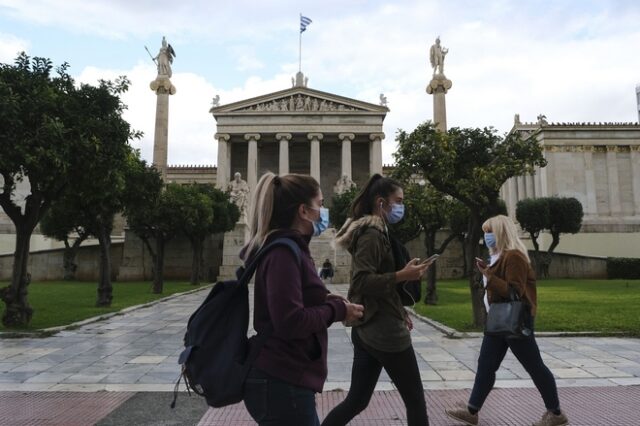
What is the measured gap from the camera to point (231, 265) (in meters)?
34.3

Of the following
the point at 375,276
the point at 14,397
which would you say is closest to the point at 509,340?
the point at 375,276

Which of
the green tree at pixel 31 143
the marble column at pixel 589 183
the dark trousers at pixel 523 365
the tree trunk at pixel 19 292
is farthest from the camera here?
the marble column at pixel 589 183

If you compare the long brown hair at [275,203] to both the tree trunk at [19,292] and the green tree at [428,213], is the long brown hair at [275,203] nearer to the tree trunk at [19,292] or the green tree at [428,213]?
the tree trunk at [19,292]

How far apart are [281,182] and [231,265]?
106 feet

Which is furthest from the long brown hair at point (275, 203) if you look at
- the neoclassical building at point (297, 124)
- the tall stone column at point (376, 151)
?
the tall stone column at point (376, 151)

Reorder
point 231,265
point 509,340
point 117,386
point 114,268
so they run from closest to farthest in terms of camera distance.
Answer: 1. point 509,340
2. point 117,386
3. point 231,265
4. point 114,268

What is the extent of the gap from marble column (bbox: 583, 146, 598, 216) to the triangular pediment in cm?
1975

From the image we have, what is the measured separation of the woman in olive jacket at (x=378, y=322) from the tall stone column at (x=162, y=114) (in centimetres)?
4482

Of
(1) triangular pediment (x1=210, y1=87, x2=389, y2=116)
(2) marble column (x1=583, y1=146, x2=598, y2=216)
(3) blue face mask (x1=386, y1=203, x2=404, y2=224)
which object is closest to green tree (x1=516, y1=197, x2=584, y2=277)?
(2) marble column (x1=583, y1=146, x2=598, y2=216)

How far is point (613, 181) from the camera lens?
42.7 m

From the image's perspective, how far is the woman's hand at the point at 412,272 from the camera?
11.0ft

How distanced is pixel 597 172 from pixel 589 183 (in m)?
1.41

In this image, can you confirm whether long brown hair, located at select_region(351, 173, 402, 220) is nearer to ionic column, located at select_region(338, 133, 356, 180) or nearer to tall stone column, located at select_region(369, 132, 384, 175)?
ionic column, located at select_region(338, 133, 356, 180)

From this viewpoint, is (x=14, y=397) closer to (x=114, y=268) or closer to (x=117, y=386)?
(x=117, y=386)
